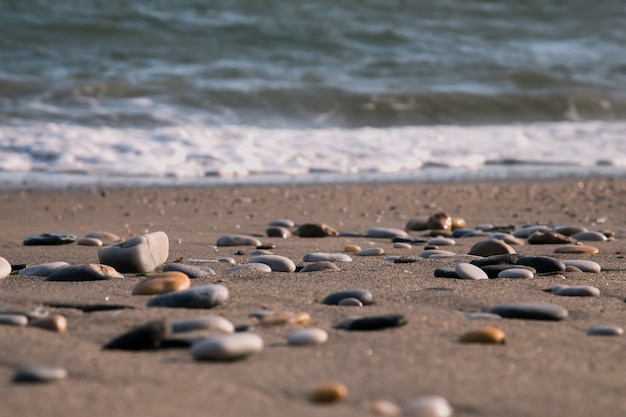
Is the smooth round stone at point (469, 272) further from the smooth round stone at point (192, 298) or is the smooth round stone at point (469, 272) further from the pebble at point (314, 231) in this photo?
the pebble at point (314, 231)

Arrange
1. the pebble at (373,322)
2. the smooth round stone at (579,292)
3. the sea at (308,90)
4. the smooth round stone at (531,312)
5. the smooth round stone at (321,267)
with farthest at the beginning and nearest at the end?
the sea at (308,90)
the smooth round stone at (321,267)
the smooth round stone at (579,292)
the smooth round stone at (531,312)
the pebble at (373,322)

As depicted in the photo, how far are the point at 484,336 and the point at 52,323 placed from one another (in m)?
0.80

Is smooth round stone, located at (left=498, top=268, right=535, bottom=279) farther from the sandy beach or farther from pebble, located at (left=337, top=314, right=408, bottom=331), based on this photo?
pebble, located at (left=337, top=314, right=408, bottom=331)

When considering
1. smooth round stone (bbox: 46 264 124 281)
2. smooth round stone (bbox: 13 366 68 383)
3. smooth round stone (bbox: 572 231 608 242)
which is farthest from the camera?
smooth round stone (bbox: 572 231 608 242)

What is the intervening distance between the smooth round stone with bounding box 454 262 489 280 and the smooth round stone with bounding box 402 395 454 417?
3.54 feet

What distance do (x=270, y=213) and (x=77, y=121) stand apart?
4.26 meters

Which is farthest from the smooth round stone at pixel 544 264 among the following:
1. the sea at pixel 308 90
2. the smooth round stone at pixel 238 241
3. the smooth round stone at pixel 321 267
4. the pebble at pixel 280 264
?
the sea at pixel 308 90

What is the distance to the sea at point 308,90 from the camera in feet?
22.5

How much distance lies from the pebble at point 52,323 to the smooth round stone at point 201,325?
210 mm

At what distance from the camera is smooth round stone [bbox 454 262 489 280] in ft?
7.20

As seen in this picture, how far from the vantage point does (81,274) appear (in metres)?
2.11

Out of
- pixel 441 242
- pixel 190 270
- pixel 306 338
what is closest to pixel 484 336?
pixel 306 338

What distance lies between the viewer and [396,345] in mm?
1476

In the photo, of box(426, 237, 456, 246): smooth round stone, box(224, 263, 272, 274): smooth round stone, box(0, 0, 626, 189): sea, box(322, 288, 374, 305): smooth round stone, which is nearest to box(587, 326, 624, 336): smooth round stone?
box(322, 288, 374, 305): smooth round stone
